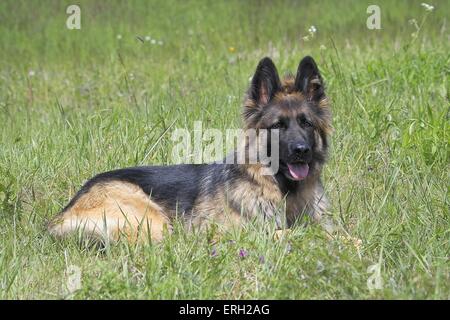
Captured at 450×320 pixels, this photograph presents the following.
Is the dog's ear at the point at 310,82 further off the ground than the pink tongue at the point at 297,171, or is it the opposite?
the dog's ear at the point at 310,82

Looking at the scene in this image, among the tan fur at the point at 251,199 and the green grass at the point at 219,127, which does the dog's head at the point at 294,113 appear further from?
the green grass at the point at 219,127

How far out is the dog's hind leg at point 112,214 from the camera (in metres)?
5.24

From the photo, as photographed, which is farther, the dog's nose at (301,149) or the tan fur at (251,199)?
the tan fur at (251,199)

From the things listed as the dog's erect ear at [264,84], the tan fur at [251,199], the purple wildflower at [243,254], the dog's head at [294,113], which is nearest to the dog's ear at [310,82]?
the dog's head at [294,113]

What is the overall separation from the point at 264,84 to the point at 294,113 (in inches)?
13.5

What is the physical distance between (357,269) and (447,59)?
473cm

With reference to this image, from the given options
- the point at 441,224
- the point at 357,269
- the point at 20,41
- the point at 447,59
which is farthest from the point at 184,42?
the point at 357,269

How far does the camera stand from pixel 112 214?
5520 mm

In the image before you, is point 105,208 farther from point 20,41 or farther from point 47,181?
point 20,41
